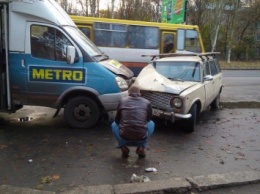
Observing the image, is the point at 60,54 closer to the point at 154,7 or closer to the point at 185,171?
the point at 185,171

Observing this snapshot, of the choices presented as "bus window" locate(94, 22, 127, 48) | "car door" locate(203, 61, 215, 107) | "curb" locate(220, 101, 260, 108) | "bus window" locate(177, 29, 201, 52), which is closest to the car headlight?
"car door" locate(203, 61, 215, 107)

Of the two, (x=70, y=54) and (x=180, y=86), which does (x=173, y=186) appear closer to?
(x=180, y=86)

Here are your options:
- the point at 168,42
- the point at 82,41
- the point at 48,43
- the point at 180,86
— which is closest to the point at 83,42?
the point at 82,41

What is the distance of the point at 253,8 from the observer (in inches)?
1903

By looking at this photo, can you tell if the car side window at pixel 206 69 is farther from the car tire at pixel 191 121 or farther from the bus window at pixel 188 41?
the bus window at pixel 188 41

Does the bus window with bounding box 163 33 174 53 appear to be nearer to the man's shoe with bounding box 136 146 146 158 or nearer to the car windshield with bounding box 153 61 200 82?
the car windshield with bounding box 153 61 200 82

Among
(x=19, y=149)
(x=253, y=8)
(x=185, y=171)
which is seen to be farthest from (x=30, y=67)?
(x=253, y=8)

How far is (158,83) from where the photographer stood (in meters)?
7.71

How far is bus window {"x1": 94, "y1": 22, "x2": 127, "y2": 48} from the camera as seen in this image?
578 inches

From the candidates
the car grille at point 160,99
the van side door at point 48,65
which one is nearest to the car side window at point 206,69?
the car grille at point 160,99

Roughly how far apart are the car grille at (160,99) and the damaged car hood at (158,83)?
0.10 metres

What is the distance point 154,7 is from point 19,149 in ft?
149

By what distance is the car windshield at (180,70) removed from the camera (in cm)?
827

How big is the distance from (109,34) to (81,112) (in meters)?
8.11
